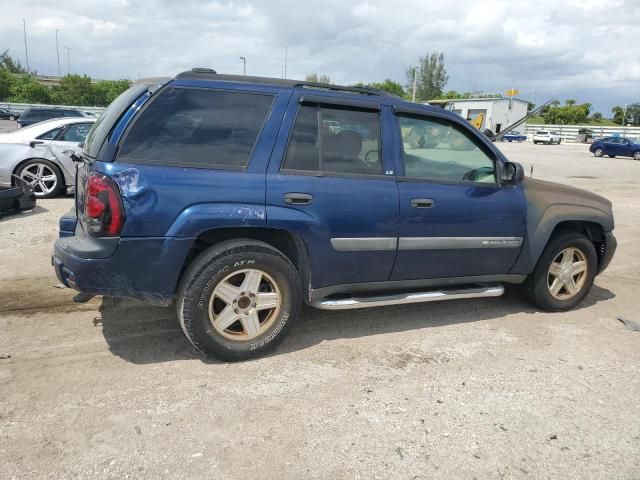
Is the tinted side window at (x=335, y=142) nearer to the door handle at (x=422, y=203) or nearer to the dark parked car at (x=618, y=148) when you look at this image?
the door handle at (x=422, y=203)

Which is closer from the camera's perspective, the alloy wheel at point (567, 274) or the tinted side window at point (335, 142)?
the tinted side window at point (335, 142)

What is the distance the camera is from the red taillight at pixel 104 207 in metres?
3.04

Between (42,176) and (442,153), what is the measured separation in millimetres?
7613

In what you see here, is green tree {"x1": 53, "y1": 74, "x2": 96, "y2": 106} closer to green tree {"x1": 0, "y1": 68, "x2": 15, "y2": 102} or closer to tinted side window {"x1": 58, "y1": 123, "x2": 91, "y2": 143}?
green tree {"x1": 0, "y1": 68, "x2": 15, "y2": 102}

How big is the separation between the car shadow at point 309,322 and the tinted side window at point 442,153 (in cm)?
127

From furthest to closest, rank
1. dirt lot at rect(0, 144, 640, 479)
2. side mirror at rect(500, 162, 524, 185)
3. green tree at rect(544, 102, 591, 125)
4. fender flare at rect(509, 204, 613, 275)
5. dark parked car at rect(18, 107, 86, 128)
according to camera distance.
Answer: green tree at rect(544, 102, 591, 125), dark parked car at rect(18, 107, 86, 128), fender flare at rect(509, 204, 613, 275), side mirror at rect(500, 162, 524, 185), dirt lot at rect(0, 144, 640, 479)

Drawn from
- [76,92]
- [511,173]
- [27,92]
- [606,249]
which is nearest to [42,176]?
[511,173]

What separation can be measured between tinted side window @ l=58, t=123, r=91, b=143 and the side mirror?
7759 millimetres

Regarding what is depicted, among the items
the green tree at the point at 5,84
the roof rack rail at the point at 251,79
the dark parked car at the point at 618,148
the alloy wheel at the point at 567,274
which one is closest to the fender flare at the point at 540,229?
the alloy wheel at the point at 567,274

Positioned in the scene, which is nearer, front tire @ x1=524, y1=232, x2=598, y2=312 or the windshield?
the windshield

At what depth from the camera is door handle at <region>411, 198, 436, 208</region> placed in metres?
3.77

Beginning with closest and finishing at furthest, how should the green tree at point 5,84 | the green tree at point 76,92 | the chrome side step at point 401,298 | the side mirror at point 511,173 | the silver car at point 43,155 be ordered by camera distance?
the chrome side step at point 401,298, the side mirror at point 511,173, the silver car at point 43,155, the green tree at point 5,84, the green tree at point 76,92

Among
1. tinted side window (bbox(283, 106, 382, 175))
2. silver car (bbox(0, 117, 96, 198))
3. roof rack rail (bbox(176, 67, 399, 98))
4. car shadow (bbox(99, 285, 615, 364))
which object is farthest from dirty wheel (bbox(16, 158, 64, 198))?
tinted side window (bbox(283, 106, 382, 175))

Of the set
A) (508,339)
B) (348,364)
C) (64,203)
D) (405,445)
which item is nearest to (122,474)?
(405,445)
